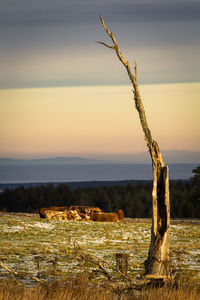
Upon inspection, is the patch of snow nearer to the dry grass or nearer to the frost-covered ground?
the frost-covered ground

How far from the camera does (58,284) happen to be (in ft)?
21.5

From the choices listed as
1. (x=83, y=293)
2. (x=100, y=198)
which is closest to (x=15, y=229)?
(x=83, y=293)

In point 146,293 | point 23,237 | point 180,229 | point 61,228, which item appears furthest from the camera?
point 180,229

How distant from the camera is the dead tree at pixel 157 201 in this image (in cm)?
652

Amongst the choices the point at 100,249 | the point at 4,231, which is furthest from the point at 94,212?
the point at 100,249

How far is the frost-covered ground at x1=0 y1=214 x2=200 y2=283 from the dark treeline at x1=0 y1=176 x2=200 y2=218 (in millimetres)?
39958

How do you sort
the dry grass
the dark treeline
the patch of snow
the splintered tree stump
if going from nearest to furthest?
the dry grass, the splintered tree stump, the patch of snow, the dark treeline

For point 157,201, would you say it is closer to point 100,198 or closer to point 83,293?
point 83,293

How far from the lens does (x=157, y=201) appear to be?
21.7 ft

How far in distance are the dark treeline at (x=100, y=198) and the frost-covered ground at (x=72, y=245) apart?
39958 millimetres

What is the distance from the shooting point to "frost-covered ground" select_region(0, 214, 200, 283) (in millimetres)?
9719

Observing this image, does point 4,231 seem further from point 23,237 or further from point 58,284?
point 58,284

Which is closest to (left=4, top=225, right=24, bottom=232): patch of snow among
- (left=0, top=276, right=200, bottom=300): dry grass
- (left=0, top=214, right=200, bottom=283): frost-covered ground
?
(left=0, top=214, right=200, bottom=283): frost-covered ground

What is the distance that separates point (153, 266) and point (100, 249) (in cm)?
615
